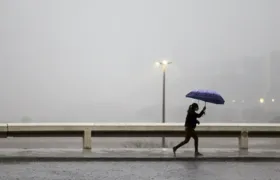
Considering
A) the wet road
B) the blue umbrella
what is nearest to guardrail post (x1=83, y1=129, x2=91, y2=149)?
the wet road

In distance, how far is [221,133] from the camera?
49.7 ft

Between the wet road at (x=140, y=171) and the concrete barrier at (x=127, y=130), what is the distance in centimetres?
274

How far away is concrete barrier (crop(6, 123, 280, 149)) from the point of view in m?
14.5

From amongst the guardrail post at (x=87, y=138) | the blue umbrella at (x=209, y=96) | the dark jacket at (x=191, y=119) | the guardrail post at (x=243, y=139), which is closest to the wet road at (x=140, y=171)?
the dark jacket at (x=191, y=119)

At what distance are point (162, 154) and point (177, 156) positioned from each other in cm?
66

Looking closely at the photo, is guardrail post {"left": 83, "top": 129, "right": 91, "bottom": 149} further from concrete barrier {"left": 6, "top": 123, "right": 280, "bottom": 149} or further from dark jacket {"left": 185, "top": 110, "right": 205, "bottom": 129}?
dark jacket {"left": 185, "top": 110, "right": 205, "bottom": 129}

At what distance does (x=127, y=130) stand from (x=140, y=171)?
14.4ft

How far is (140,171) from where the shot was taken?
10.5 meters

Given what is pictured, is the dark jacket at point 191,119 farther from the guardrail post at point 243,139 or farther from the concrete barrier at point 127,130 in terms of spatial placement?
the guardrail post at point 243,139

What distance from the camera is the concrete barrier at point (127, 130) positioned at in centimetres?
1451

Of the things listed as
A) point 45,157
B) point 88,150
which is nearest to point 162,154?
point 88,150

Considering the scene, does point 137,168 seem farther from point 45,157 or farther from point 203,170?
point 45,157

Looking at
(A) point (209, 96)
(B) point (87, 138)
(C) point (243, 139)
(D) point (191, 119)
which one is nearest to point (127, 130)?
(B) point (87, 138)

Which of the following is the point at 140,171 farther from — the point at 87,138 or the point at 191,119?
the point at 87,138
